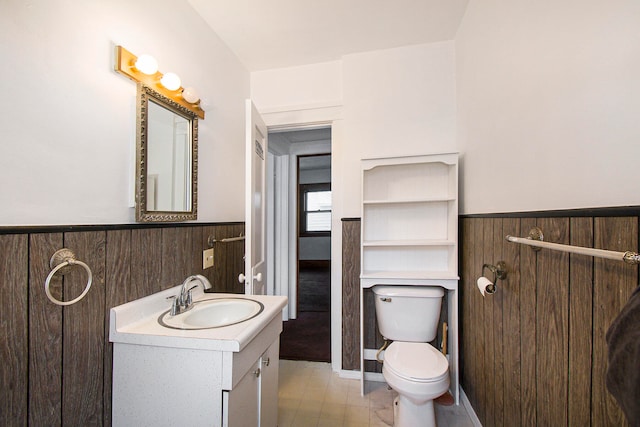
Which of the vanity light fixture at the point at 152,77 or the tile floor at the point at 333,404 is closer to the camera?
the vanity light fixture at the point at 152,77

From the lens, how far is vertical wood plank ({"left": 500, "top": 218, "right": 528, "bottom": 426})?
1087 mm

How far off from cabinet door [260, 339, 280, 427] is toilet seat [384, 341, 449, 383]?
64cm

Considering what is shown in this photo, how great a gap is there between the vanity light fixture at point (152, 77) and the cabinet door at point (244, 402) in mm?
1312

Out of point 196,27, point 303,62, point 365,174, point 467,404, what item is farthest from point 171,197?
point 467,404

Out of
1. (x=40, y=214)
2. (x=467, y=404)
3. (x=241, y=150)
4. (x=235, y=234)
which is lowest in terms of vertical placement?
(x=467, y=404)

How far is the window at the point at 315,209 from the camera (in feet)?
19.6

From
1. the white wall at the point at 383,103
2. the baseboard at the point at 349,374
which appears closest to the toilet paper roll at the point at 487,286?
the white wall at the point at 383,103

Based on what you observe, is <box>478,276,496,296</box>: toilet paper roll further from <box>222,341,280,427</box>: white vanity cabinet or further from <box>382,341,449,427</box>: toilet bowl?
<box>222,341,280,427</box>: white vanity cabinet

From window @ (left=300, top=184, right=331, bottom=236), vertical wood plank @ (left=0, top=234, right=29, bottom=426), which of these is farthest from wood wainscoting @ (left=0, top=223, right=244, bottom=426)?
window @ (left=300, top=184, right=331, bottom=236)

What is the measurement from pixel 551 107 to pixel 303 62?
5.78 feet

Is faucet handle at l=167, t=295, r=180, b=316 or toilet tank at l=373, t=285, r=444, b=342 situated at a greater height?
faucet handle at l=167, t=295, r=180, b=316

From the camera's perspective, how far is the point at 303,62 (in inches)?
82.6

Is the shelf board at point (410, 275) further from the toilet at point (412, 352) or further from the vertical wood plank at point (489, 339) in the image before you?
the vertical wood plank at point (489, 339)

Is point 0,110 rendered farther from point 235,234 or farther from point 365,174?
point 365,174
